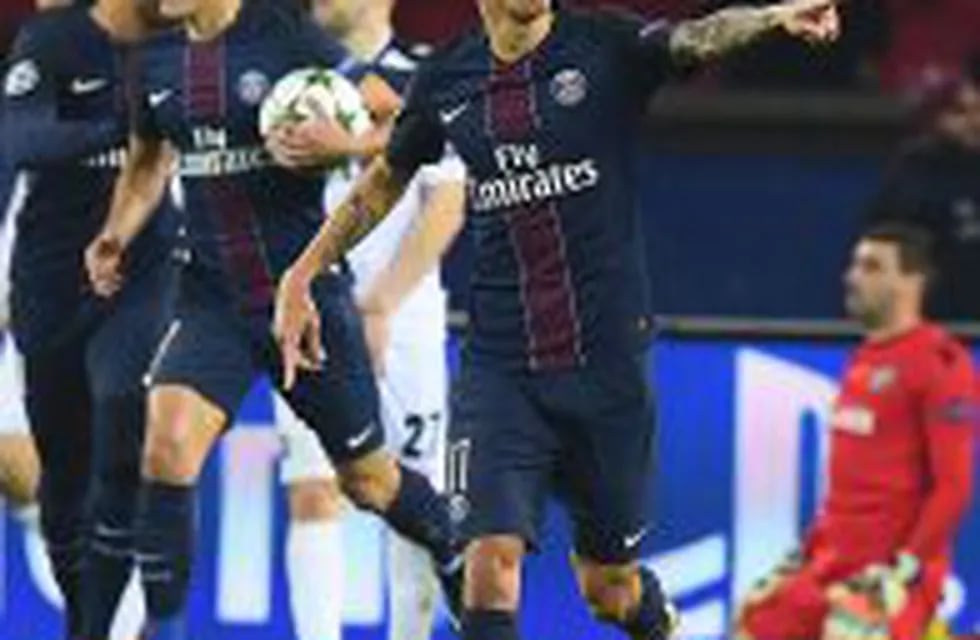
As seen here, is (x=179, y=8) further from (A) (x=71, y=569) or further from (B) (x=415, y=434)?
(A) (x=71, y=569)

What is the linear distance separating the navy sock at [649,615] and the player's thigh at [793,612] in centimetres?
190

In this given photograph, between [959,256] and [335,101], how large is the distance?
4871mm

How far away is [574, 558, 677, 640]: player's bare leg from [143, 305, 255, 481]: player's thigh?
107cm

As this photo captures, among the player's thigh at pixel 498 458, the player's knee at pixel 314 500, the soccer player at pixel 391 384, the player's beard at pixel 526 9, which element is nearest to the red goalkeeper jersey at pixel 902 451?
the soccer player at pixel 391 384

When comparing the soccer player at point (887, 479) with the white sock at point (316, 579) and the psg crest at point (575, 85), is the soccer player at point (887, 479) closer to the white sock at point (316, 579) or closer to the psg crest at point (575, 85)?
the white sock at point (316, 579)

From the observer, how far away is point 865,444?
1338 cm

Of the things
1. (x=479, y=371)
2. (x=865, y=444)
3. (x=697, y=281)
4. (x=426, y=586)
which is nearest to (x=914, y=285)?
(x=865, y=444)

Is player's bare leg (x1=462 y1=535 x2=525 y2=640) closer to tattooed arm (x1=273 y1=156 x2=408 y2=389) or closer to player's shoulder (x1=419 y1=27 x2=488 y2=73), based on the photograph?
tattooed arm (x1=273 y1=156 x2=408 y2=389)

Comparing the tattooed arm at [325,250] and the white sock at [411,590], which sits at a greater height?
the tattooed arm at [325,250]

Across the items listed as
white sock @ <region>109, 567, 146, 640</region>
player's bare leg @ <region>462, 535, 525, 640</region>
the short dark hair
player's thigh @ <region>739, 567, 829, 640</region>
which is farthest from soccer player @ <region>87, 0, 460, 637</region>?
the short dark hair

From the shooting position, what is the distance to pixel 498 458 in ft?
35.8

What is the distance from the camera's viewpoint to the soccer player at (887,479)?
1326cm

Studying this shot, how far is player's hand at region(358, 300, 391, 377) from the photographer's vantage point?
12.7m

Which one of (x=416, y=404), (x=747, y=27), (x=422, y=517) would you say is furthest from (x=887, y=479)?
(x=747, y=27)
